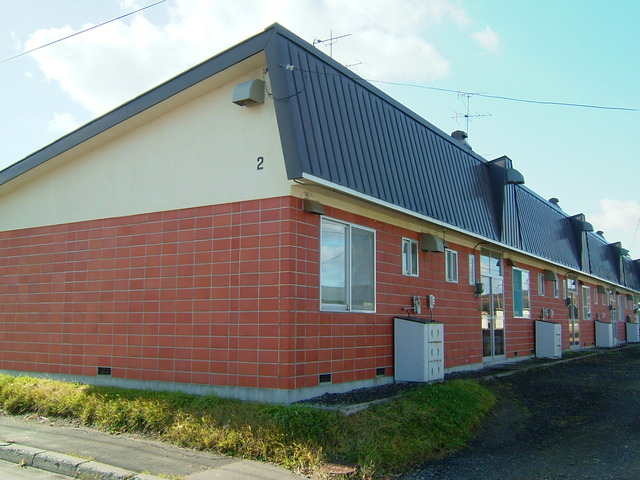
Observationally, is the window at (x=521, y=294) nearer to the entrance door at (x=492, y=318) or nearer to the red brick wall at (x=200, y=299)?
the entrance door at (x=492, y=318)

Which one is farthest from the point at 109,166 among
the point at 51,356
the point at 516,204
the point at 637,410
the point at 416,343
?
the point at 516,204

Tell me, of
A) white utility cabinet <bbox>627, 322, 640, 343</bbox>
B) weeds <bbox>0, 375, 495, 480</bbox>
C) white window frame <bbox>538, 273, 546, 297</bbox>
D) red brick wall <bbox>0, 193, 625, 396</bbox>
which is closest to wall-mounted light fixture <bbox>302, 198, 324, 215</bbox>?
red brick wall <bbox>0, 193, 625, 396</bbox>

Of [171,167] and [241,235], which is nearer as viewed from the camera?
[241,235]

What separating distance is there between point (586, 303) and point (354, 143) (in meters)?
21.3

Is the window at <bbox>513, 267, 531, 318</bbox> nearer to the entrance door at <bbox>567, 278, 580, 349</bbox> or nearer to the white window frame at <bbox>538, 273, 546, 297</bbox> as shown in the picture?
the white window frame at <bbox>538, 273, 546, 297</bbox>

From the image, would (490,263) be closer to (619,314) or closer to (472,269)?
(472,269)

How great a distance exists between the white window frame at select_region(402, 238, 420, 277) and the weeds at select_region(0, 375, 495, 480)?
292cm

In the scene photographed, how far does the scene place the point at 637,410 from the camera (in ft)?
33.6

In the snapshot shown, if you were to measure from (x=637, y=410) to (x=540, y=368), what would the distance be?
5742 mm

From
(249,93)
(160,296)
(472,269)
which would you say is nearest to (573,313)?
(472,269)

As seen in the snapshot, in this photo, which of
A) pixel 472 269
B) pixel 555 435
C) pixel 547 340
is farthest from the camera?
pixel 547 340

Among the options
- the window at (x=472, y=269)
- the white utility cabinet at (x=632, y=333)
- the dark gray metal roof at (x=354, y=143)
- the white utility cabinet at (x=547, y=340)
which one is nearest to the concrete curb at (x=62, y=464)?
the dark gray metal roof at (x=354, y=143)

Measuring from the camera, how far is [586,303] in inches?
1080

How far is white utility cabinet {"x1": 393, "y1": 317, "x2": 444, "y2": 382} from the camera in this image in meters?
10.9
